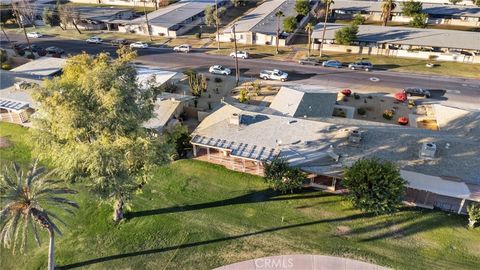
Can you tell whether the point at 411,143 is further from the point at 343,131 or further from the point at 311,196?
the point at 311,196

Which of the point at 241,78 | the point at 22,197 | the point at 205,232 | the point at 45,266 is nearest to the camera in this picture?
the point at 22,197

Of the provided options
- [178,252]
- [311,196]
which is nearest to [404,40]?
[311,196]

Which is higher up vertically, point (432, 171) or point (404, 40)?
point (404, 40)

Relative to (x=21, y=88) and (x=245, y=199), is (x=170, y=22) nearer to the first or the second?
(x=21, y=88)

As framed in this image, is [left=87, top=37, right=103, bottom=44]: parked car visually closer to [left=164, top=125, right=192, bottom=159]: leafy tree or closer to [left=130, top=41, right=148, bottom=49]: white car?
[left=130, top=41, right=148, bottom=49]: white car

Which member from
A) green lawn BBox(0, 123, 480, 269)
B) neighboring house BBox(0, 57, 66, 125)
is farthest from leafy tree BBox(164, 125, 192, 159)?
neighboring house BBox(0, 57, 66, 125)

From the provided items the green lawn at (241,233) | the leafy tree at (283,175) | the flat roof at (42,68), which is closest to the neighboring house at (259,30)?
the flat roof at (42,68)

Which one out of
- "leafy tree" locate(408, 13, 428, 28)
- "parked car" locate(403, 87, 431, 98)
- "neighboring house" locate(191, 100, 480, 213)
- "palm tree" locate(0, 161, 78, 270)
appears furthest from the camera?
"leafy tree" locate(408, 13, 428, 28)

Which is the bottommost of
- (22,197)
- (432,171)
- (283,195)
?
(283,195)
